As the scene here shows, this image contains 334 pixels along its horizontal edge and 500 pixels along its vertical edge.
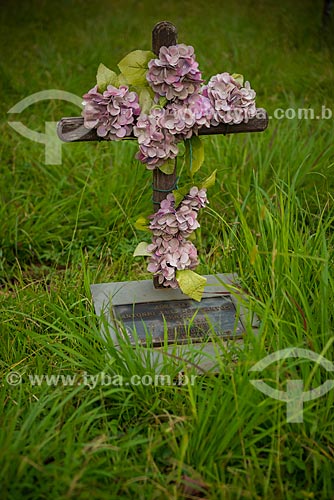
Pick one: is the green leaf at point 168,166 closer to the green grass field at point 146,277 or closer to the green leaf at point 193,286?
the green grass field at point 146,277

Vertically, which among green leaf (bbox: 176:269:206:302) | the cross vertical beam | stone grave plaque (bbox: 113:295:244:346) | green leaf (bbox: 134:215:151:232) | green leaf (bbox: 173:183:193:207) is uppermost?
the cross vertical beam

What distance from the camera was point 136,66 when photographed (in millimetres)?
2582

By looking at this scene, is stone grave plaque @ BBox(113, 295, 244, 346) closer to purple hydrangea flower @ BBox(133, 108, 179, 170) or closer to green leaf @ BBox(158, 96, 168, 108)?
purple hydrangea flower @ BBox(133, 108, 179, 170)

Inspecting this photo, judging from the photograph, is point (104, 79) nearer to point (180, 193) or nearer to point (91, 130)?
point (91, 130)

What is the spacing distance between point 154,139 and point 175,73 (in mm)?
243

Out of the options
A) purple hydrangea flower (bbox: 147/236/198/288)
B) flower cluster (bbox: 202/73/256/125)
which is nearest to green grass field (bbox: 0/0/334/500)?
purple hydrangea flower (bbox: 147/236/198/288)

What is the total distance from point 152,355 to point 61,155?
1.94 metres

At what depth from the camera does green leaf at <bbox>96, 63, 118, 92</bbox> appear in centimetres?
257

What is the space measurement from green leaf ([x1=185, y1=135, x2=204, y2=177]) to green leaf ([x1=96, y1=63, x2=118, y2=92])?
0.36 m

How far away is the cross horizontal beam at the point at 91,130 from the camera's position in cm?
263

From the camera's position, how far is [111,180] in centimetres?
375

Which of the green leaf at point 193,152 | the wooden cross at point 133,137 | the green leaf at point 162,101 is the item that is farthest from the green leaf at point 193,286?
the green leaf at point 162,101

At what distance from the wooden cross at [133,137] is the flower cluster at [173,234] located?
0.19ft

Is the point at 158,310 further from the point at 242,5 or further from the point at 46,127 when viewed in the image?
the point at 242,5
